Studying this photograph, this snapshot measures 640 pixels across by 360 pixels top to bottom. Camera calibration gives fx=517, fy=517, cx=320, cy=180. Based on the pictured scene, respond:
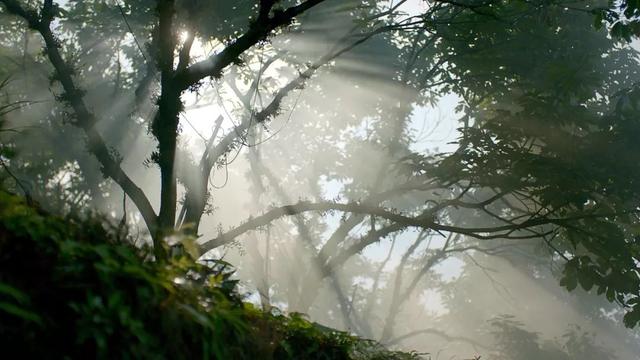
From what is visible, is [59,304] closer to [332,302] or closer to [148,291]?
[148,291]

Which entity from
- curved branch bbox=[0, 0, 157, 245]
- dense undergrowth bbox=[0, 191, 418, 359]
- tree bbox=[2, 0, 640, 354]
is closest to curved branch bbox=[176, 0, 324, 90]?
tree bbox=[2, 0, 640, 354]

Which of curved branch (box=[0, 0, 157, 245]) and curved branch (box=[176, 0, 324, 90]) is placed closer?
curved branch (box=[176, 0, 324, 90])

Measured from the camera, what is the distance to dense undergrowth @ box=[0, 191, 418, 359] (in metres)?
1.57

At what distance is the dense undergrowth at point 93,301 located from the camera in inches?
61.6

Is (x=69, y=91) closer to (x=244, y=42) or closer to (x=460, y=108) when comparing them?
(x=244, y=42)

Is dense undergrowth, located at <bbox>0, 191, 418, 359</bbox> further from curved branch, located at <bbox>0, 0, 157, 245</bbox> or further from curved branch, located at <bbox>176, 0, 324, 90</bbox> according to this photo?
curved branch, located at <bbox>0, 0, 157, 245</bbox>

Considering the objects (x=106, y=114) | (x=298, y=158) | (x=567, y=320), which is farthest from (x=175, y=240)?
(x=567, y=320)

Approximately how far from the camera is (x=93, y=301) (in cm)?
161

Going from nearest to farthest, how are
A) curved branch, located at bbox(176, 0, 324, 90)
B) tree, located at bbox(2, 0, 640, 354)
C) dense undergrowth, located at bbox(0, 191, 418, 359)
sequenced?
dense undergrowth, located at bbox(0, 191, 418, 359) < curved branch, located at bbox(176, 0, 324, 90) < tree, located at bbox(2, 0, 640, 354)

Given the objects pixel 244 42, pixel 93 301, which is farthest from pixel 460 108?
pixel 93 301

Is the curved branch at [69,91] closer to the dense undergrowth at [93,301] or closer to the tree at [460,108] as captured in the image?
the tree at [460,108]

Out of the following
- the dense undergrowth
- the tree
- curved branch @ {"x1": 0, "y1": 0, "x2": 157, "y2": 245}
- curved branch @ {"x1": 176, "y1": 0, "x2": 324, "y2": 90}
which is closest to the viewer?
the dense undergrowth

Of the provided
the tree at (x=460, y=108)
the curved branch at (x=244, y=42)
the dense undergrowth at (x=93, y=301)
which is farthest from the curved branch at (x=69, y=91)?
the dense undergrowth at (x=93, y=301)

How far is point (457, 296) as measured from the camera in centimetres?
4428
